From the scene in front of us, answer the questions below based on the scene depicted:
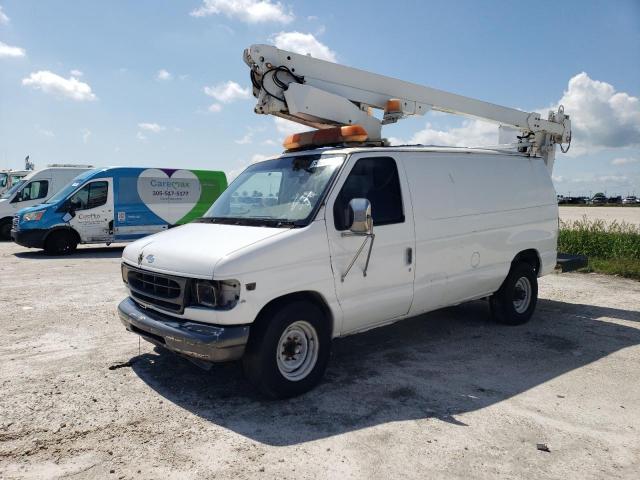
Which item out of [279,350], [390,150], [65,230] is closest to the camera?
[279,350]

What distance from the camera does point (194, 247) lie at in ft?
14.6

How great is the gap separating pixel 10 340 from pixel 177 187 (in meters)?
11.1

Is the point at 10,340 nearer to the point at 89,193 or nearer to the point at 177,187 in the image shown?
the point at 89,193

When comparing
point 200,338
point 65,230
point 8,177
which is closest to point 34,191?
point 65,230

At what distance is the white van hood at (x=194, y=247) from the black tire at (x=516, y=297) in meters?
3.73

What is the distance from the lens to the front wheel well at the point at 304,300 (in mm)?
4340

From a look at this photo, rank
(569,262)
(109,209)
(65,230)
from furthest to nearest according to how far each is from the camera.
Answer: (109,209)
(65,230)
(569,262)

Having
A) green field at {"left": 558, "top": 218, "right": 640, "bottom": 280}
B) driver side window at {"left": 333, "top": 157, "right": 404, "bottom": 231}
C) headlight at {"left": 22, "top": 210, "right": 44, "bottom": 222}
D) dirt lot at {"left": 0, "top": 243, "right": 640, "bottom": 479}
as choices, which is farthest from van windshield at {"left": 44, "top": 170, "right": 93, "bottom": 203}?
green field at {"left": 558, "top": 218, "right": 640, "bottom": 280}

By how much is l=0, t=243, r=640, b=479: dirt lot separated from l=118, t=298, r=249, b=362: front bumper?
20.0 inches

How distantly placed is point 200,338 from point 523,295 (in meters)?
4.88

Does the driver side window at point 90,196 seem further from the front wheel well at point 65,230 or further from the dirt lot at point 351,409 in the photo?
the dirt lot at point 351,409

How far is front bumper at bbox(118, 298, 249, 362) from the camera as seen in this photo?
4066 millimetres

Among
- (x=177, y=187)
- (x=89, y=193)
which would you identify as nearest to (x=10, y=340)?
(x=89, y=193)

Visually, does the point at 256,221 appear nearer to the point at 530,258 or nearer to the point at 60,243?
the point at 530,258
